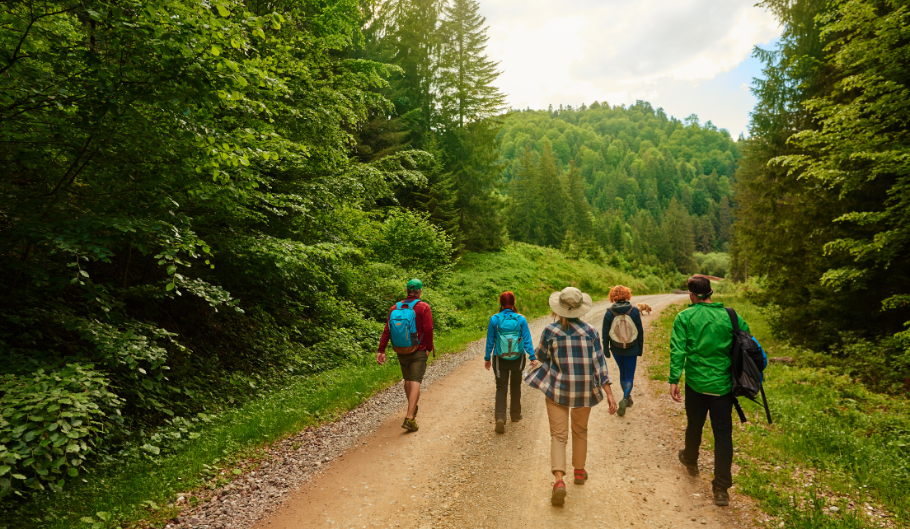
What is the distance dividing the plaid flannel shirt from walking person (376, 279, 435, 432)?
2.28 metres

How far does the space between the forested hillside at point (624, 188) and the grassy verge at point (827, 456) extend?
25.2 metres

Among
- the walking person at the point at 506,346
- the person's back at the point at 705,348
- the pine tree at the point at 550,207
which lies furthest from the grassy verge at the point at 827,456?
the pine tree at the point at 550,207

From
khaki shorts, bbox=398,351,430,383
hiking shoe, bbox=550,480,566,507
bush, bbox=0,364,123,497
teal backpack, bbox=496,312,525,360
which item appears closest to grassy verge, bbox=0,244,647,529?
bush, bbox=0,364,123,497

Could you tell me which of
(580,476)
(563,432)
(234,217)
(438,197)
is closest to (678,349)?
(563,432)

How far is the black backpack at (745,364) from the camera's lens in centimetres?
439

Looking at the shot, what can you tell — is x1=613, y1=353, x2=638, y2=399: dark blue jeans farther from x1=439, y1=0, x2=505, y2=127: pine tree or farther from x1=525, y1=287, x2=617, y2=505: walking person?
x1=439, y1=0, x2=505, y2=127: pine tree

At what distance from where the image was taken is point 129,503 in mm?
4109

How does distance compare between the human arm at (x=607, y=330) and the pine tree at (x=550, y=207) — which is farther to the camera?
the pine tree at (x=550, y=207)

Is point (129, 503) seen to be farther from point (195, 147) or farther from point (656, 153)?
point (656, 153)

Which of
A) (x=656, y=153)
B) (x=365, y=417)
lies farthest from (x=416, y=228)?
(x=656, y=153)

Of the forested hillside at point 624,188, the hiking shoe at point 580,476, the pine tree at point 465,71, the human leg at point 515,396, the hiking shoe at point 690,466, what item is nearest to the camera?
the hiking shoe at point 580,476

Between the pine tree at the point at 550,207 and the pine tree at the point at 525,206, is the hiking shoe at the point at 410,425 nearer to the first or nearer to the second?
the pine tree at the point at 525,206

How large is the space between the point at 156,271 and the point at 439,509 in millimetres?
6670

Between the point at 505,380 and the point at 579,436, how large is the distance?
1.94 m
